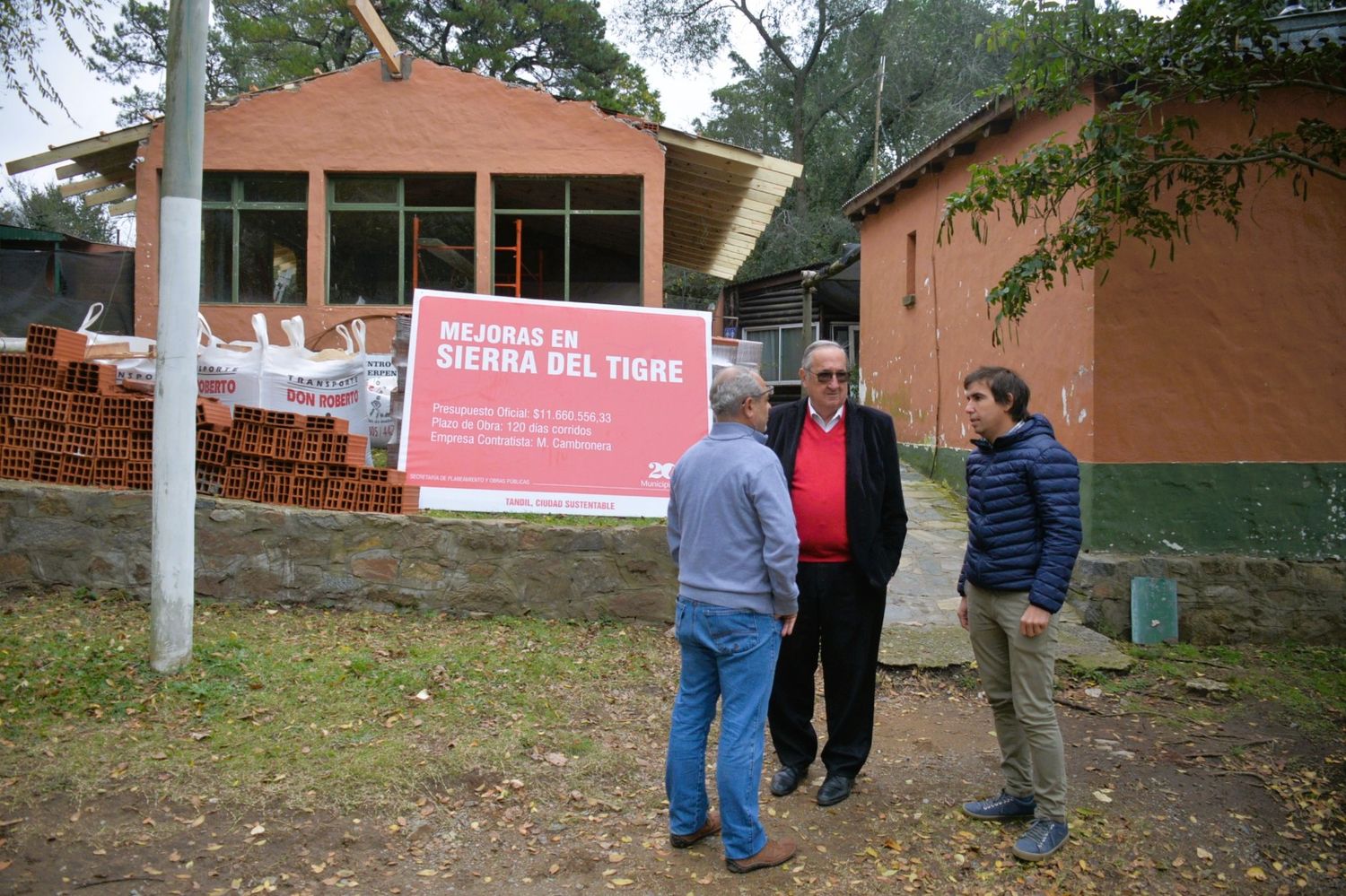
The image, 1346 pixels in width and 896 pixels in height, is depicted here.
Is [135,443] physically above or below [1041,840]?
above

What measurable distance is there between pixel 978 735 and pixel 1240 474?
3870 millimetres

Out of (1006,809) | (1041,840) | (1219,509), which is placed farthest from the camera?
(1219,509)

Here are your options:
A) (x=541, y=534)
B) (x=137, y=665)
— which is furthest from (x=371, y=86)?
(x=137, y=665)

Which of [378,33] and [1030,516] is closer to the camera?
[1030,516]

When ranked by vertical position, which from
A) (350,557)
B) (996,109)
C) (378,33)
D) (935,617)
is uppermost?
(378,33)

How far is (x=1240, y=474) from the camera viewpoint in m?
7.62

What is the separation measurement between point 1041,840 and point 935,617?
3.25 metres

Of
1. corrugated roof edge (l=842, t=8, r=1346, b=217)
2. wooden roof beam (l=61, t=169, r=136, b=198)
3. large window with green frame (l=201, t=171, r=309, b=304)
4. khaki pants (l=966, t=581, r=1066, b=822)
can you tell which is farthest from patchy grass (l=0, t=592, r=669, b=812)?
wooden roof beam (l=61, t=169, r=136, b=198)

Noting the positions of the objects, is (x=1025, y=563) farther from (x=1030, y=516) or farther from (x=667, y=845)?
(x=667, y=845)

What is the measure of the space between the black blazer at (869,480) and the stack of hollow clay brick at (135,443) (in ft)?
10.9

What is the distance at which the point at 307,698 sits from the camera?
16.4ft

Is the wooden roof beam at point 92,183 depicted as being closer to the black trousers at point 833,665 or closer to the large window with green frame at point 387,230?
the large window with green frame at point 387,230

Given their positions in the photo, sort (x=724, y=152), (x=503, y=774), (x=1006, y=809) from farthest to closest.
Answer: (x=724, y=152) → (x=503, y=774) → (x=1006, y=809)

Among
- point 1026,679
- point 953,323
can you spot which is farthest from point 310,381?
point 953,323
